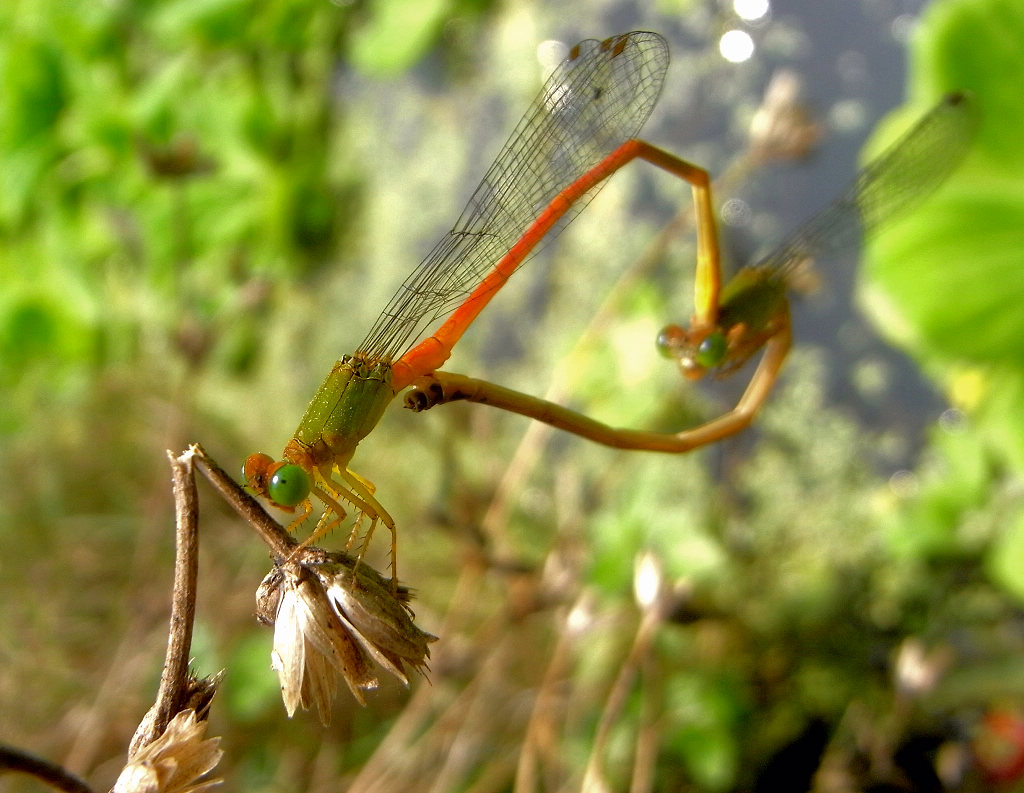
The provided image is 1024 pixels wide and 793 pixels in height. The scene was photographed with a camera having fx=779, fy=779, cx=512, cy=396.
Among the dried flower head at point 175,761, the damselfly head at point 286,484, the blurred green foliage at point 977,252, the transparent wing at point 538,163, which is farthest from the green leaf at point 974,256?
the dried flower head at point 175,761

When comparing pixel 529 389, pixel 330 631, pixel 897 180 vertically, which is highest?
pixel 330 631

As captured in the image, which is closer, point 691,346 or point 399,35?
point 691,346

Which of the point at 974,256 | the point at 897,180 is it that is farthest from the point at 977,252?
the point at 897,180

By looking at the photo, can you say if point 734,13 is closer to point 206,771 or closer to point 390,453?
point 390,453

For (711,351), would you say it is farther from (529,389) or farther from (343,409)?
(529,389)

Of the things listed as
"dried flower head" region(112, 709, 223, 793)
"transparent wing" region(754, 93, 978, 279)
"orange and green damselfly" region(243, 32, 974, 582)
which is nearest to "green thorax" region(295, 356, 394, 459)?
"orange and green damselfly" region(243, 32, 974, 582)

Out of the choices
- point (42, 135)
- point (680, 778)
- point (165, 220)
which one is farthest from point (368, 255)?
point (680, 778)
